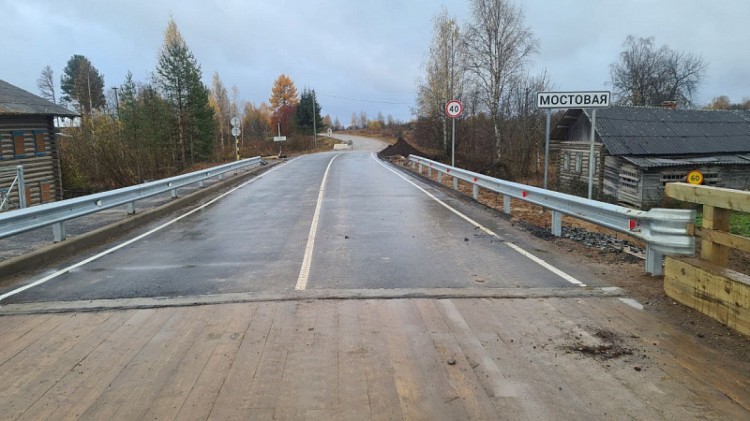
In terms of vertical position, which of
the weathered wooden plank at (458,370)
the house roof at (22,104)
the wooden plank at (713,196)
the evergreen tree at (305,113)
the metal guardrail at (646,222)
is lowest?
the weathered wooden plank at (458,370)

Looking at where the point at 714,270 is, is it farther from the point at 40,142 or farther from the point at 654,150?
the point at 40,142

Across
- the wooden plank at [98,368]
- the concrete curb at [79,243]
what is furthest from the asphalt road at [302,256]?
the wooden plank at [98,368]

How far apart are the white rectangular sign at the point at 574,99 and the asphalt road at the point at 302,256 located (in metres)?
2.95

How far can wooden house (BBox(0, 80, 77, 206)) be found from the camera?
24.9 m

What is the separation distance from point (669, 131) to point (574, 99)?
82.6 ft

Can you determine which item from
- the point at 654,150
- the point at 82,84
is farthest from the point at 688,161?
the point at 82,84

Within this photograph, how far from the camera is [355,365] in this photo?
3.93 metres

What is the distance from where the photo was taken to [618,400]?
3.39 metres

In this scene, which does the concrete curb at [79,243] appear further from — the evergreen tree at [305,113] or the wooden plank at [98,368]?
the evergreen tree at [305,113]

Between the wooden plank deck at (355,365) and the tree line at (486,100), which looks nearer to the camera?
the wooden plank deck at (355,365)

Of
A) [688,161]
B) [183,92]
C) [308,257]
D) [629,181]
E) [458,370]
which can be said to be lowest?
[629,181]

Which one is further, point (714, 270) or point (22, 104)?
point (22, 104)

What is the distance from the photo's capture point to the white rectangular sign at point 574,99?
1134 centimetres

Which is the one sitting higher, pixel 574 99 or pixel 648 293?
pixel 574 99
